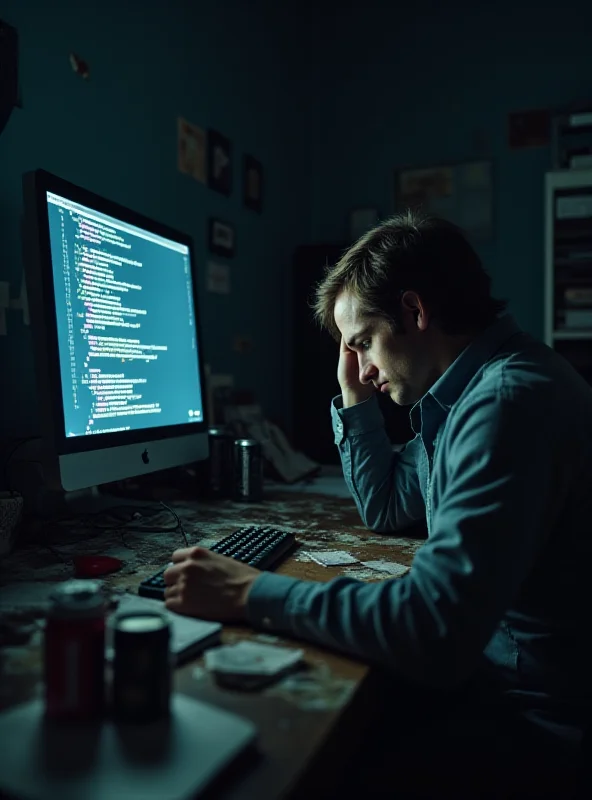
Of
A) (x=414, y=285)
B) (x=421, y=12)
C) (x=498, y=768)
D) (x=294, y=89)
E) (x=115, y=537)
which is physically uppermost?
(x=421, y=12)

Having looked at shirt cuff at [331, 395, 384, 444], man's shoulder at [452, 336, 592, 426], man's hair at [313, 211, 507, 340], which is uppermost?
man's hair at [313, 211, 507, 340]

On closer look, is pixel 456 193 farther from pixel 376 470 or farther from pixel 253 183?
pixel 376 470

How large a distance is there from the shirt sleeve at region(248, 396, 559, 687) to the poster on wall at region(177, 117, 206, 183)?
4.66 feet

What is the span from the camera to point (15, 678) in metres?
0.67

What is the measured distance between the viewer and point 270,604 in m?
0.80

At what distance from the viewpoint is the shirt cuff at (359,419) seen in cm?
145

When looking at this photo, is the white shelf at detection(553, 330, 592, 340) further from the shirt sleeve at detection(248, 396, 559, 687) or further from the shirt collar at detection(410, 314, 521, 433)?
the shirt sleeve at detection(248, 396, 559, 687)

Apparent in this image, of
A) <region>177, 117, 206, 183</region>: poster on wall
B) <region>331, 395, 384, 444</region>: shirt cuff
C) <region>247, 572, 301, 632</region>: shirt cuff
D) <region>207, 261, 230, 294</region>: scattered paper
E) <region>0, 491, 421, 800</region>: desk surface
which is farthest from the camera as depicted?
<region>207, 261, 230, 294</region>: scattered paper

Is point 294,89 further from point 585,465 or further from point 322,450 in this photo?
point 585,465

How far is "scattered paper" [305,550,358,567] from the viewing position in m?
1.08

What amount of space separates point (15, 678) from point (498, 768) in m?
0.54

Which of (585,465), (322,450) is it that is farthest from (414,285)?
(322,450)

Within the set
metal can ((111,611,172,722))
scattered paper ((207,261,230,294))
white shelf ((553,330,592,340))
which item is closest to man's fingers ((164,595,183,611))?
metal can ((111,611,172,722))

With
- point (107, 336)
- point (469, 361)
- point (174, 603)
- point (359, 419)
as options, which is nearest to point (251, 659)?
point (174, 603)
